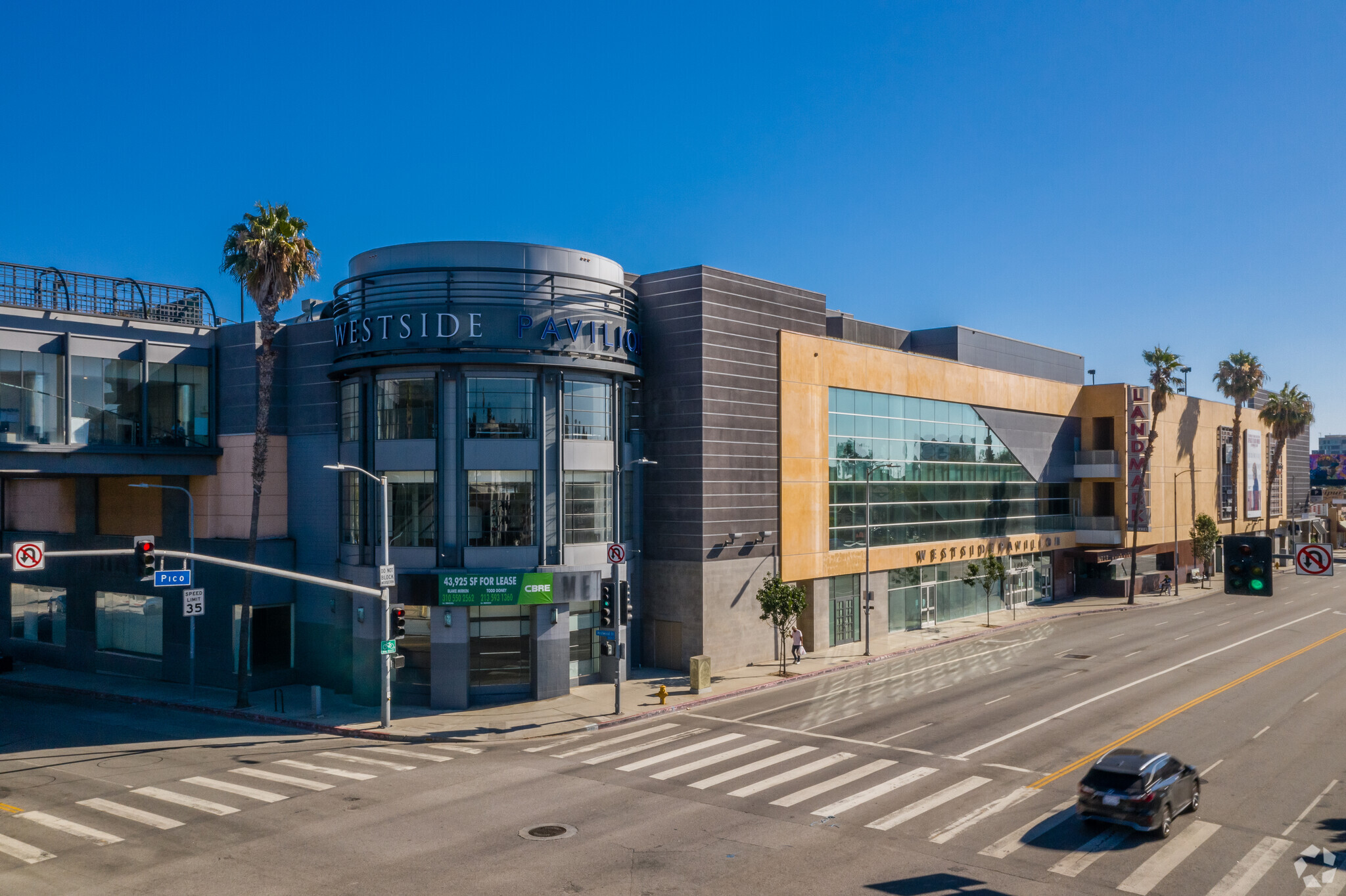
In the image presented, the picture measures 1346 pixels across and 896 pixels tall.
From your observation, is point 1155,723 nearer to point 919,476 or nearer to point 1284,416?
point 919,476

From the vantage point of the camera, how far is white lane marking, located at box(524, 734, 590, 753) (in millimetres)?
28947

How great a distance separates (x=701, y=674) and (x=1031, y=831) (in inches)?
694

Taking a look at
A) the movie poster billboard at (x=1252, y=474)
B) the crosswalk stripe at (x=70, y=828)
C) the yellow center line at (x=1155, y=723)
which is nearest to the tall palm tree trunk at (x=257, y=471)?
the crosswalk stripe at (x=70, y=828)

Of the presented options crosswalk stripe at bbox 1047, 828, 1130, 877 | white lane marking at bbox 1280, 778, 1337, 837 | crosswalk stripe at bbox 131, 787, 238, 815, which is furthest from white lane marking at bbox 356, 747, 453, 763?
white lane marking at bbox 1280, 778, 1337, 837

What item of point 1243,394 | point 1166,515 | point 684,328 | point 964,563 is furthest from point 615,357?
point 1243,394

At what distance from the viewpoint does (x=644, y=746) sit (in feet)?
94.6

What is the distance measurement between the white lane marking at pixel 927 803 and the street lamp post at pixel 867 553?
20.7 meters

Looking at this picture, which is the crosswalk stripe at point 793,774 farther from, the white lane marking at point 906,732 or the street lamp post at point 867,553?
the street lamp post at point 867,553

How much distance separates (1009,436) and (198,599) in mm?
51640

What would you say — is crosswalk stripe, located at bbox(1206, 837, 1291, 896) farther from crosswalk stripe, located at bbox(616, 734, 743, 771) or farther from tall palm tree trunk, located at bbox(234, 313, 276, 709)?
tall palm tree trunk, located at bbox(234, 313, 276, 709)

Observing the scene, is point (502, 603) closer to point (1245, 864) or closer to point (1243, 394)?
point (1245, 864)

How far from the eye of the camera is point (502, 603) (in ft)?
115

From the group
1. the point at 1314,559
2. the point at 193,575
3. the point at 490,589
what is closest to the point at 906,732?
the point at 1314,559

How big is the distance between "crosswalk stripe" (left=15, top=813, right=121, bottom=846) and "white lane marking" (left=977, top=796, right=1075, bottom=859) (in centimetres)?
1903
